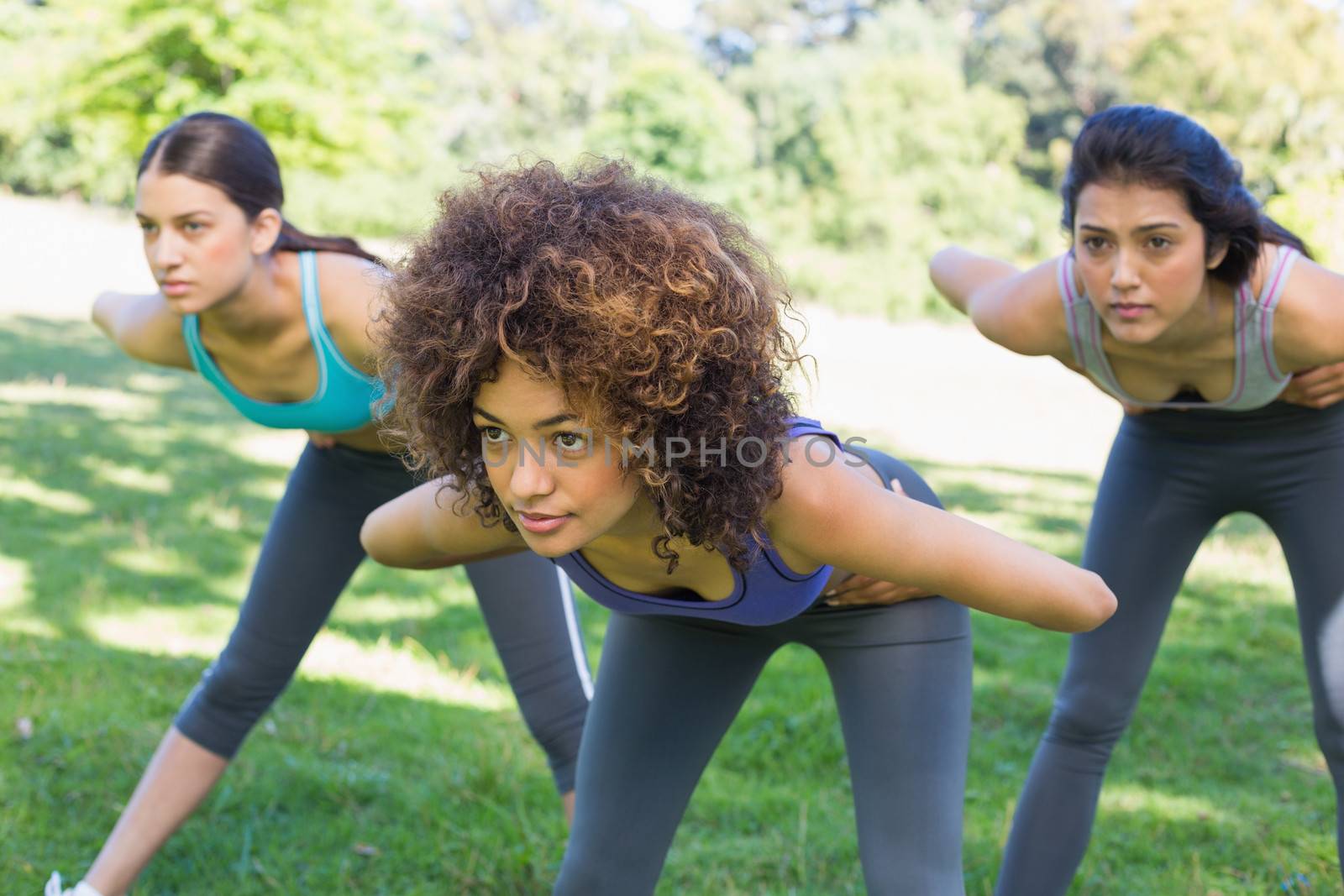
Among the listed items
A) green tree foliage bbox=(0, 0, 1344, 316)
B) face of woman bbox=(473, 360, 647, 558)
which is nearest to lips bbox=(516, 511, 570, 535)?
face of woman bbox=(473, 360, 647, 558)

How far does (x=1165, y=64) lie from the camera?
3347 cm

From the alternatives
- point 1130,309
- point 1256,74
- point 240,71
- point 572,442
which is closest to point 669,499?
point 572,442

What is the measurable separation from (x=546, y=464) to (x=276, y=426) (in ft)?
5.83

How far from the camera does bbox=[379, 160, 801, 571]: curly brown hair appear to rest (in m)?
1.95

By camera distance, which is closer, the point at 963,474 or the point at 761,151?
the point at 963,474

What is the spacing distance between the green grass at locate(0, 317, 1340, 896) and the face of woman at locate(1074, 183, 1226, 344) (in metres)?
1.69

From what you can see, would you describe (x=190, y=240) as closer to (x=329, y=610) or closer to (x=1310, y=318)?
(x=329, y=610)

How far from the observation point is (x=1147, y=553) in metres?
3.25

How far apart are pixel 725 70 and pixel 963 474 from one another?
4911cm

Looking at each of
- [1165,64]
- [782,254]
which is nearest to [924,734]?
[782,254]

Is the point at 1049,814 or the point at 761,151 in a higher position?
the point at 761,151

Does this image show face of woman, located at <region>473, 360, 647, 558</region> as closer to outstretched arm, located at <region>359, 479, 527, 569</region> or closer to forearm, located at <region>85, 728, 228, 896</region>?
outstretched arm, located at <region>359, 479, 527, 569</region>

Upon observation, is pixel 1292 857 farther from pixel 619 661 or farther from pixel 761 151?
pixel 761 151

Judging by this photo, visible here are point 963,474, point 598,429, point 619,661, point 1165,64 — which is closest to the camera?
point 598,429
